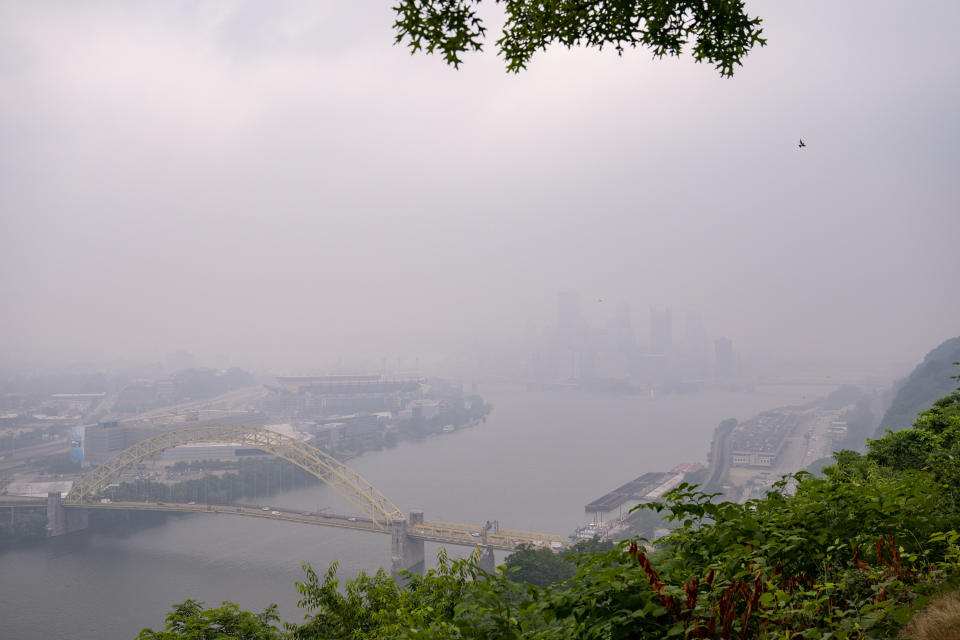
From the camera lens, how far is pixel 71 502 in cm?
2044

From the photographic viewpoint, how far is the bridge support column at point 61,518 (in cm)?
1998

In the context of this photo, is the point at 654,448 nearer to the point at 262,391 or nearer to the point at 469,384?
the point at 469,384

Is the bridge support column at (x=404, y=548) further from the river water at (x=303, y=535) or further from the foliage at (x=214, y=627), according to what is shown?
the foliage at (x=214, y=627)

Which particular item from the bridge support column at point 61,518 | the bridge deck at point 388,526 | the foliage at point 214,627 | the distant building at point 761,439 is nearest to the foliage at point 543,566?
the bridge deck at point 388,526

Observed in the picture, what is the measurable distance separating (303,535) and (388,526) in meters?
3.71

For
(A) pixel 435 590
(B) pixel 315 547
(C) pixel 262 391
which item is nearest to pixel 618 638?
(A) pixel 435 590

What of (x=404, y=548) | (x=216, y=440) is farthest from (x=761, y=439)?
(x=216, y=440)

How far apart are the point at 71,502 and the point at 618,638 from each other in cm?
2469

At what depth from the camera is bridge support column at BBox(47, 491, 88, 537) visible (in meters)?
20.0

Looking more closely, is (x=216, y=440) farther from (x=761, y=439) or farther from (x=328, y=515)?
(x=761, y=439)

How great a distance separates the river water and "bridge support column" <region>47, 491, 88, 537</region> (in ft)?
1.72

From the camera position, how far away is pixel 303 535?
61.9 ft

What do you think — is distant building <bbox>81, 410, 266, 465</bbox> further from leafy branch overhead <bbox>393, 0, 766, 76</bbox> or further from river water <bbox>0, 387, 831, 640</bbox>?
leafy branch overhead <bbox>393, 0, 766, 76</bbox>

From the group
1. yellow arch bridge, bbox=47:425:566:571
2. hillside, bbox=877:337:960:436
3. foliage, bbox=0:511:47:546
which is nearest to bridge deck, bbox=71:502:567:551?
yellow arch bridge, bbox=47:425:566:571
